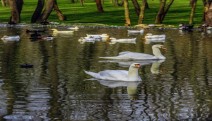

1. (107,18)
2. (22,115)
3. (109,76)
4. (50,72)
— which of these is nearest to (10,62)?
(50,72)

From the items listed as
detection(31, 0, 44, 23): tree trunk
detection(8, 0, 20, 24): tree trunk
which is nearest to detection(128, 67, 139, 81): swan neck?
detection(8, 0, 20, 24): tree trunk

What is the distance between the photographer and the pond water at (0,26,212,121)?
1755 cm

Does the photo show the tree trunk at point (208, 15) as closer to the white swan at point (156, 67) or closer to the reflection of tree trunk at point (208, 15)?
the reflection of tree trunk at point (208, 15)

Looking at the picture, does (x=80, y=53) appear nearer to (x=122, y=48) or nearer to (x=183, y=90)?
(x=122, y=48)

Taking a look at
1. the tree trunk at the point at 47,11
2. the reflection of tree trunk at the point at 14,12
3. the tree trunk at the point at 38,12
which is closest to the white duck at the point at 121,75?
the reflection of tree trunk at the point at 14,12

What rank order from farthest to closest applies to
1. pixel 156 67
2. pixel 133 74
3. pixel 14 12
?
pixel 14 12
pixel 156 67
pixel 133 74

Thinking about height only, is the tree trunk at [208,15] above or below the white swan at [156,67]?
below

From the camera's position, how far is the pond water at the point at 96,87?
17547 millimetres

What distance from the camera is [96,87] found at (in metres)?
21.9

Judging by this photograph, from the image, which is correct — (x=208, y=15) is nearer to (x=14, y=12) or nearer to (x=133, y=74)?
(x=14, y=12)

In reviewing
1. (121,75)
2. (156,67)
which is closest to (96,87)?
(121,75)

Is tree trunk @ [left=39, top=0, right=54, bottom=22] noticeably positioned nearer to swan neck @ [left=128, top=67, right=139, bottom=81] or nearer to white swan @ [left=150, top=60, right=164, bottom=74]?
white swan @ [left=150, top=60, right=164, bottom=74]

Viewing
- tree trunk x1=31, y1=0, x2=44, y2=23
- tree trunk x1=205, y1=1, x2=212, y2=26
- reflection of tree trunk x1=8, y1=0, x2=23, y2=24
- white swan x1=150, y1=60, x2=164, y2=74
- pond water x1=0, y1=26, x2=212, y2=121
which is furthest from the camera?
tree trunk x1=31, y1=0, x2=44, y2=23

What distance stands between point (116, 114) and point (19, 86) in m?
5.55
